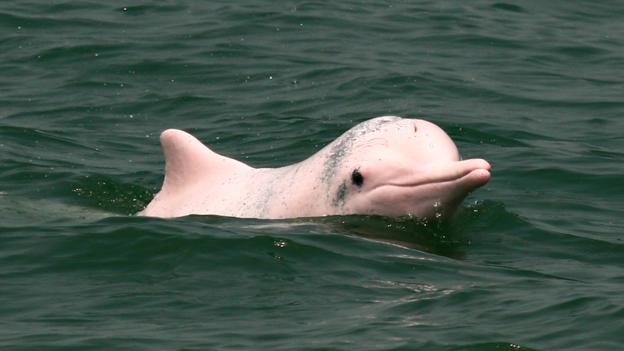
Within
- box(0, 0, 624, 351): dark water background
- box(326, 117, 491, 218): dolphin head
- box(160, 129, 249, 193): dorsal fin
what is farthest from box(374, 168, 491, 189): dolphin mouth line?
box(160, 129, 249, 193): dorsal fin

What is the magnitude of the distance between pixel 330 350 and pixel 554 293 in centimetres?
254

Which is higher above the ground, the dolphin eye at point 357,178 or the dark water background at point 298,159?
the dolphin eye at point 357,178

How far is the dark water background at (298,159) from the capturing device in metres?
12.6

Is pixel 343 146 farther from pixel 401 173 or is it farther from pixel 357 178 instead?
pixel 401 173

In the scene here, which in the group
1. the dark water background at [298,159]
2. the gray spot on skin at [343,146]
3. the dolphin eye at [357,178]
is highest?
the gray spot on skin at [343,146]

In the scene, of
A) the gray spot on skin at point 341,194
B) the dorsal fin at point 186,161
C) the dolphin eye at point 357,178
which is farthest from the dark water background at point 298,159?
the dorsal fin at point 186,161

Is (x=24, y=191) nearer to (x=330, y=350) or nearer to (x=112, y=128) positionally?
(x=112, y=128)

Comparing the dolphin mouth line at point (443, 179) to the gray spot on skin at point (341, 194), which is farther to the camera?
the gray spot on skin at point (341, 194)

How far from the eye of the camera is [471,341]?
38.8 feet

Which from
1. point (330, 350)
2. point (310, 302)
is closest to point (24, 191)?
point (310, 302)

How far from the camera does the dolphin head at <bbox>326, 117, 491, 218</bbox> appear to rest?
49.5 ft

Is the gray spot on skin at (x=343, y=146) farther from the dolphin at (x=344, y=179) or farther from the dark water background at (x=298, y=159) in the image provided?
the dark water background at (x=298, y=159)

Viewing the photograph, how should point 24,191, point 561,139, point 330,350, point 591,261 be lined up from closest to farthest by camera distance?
point 330,350, point 591,261, point 24,191, point 561,139

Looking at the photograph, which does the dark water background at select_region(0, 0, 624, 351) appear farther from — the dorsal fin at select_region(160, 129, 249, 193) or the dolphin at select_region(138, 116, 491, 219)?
the dorsal fin at select_region(160, 129, 249, 193)
